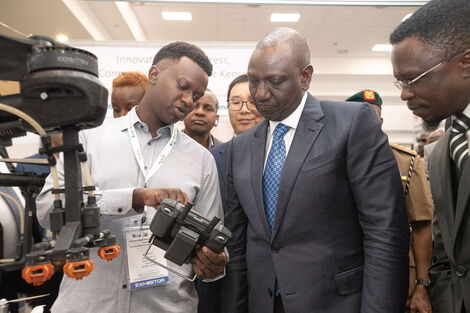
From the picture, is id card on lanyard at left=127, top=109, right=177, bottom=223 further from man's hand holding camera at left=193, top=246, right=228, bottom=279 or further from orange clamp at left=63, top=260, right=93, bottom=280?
orange clamp at left=63, top=260, right=93, bottom=280

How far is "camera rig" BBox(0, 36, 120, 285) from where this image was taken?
727 millimetres

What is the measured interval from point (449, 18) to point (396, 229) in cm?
77

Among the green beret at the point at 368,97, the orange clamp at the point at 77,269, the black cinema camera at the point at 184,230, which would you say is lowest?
the black cinema camera at the point at 184,230

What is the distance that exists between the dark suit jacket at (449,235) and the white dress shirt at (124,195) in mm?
886

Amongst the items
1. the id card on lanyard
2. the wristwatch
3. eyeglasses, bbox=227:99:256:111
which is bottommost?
the wristwatch

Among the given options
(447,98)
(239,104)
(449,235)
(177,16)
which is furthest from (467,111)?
(177,16)

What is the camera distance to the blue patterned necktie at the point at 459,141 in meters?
1.32

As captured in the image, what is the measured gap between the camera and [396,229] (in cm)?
130

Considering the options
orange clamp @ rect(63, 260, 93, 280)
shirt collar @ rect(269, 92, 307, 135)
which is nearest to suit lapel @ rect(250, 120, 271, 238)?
shirt collar @ rect(269, 92, 307, 135)

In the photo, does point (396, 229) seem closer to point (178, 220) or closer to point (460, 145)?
point (460, 145)

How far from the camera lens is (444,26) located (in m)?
1.30

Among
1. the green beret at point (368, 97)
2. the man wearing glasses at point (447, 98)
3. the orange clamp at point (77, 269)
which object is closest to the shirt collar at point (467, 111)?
the man wearing glasses at point (447, 98)

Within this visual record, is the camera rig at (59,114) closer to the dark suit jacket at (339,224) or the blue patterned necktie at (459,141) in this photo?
the dark suit jacket at (339,224)

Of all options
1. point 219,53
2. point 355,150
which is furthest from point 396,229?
point 219,53
